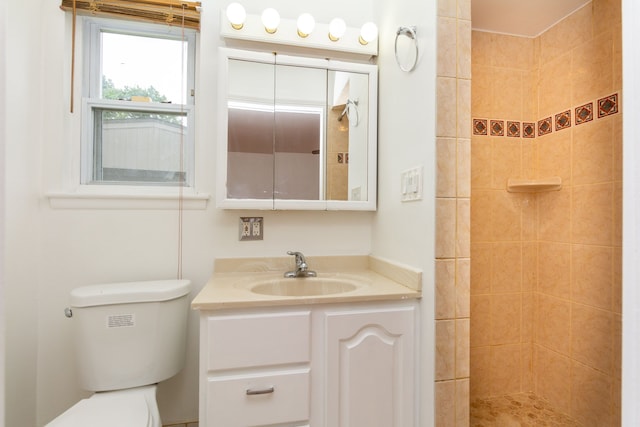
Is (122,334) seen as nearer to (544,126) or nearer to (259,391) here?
(259,391)

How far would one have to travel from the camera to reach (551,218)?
168 cm

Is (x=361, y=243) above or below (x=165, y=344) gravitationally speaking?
above

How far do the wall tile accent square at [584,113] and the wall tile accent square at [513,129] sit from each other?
27 cm

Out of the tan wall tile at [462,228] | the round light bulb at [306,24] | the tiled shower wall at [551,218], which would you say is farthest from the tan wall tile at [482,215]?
the round light bulb at [306,24]

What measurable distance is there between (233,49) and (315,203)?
810mm

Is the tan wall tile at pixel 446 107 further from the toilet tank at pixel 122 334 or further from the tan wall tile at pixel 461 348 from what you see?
the toilet tank at pixel 122 334

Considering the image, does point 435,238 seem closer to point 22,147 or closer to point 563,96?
point 563,96

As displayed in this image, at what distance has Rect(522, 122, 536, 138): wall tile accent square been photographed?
177 cm

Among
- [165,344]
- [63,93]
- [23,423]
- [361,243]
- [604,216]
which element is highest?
[63,93]

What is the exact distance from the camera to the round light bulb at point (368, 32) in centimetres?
153

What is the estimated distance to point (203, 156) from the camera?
1501 millimetres

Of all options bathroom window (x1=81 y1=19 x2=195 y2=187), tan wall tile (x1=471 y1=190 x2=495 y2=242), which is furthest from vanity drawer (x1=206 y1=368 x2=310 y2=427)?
tan wall tile (x1=471 y1=190 x2=495 y2=242)

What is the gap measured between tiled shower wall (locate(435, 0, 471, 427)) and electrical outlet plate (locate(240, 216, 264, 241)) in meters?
0.85

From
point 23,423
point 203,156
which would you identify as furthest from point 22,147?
point 23,423
